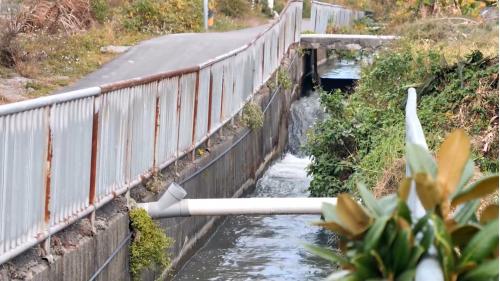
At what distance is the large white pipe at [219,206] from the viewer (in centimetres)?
1061

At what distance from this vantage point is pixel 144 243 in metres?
10.7

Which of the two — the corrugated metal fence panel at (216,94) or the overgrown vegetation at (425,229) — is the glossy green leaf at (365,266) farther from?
the corrugated metal fence panel at (216,94)

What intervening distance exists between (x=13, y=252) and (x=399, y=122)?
29.3 ft

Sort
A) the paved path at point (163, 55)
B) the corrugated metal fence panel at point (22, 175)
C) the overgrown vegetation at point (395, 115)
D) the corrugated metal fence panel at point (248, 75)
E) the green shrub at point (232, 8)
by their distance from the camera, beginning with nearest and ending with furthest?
the corrugated metal fence panel at point (22, 175) → the overgrown vegetation at point (395, 115) → the corrugated metal fence panel at point (248, 75) → the paved path at point (163, 55) → the green shrub at point (232, 8)

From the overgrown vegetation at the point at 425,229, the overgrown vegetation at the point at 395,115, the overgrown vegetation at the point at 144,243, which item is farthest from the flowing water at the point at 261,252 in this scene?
the overgrown vegetation at the point at 425,229

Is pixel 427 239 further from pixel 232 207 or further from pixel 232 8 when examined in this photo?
pixel 232 8

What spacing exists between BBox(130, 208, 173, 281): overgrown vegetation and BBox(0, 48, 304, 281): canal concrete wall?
0.48 ft

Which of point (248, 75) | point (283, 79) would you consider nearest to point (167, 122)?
point (248, 75)

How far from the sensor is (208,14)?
117 ft

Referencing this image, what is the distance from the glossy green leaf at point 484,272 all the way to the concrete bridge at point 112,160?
14.6 ft

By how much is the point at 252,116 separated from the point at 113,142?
9.93 metres

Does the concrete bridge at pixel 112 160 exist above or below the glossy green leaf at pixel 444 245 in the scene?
below

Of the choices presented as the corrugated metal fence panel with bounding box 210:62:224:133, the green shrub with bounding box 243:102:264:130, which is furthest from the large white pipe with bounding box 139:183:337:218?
the green shrub with bounding box 243:102:264:130

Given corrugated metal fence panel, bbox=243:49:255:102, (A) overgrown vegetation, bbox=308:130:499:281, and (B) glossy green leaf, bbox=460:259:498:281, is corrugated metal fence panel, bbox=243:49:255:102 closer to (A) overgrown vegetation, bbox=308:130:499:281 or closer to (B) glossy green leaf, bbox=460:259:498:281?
(A) overgrown vegetation, bbox=308:130:499:281
